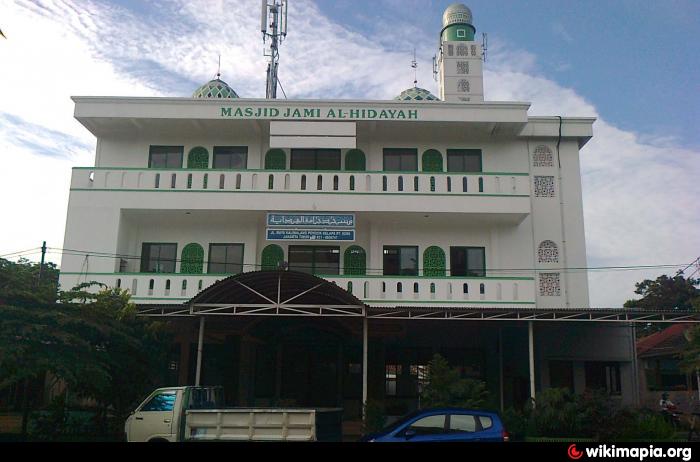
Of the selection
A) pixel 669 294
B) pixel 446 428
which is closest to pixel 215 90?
pixel 446 428

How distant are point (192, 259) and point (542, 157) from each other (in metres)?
13.0

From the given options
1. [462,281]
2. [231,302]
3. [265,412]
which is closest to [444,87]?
[462,281]

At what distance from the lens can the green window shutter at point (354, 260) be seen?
72.7ft

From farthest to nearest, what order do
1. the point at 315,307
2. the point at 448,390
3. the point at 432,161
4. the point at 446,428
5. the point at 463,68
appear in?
the point at 463,68, the point at 432,161, the point at 315,307, the point at 448,390, the point at 446,428

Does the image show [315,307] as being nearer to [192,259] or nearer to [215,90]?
[192,259]

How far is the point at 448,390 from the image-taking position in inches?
642

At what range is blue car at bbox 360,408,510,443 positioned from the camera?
11094 millimetres

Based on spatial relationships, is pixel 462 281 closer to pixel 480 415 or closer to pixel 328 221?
pixel 328 221

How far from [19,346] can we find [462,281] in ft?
41.3

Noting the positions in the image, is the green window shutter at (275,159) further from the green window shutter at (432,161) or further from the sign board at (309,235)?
the green window shutter at (432,161)

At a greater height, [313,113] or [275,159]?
[313,113]

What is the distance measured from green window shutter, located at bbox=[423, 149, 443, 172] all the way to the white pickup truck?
37.8ft

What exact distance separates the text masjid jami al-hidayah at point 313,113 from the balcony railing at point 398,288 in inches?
224

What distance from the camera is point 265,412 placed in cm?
1284
